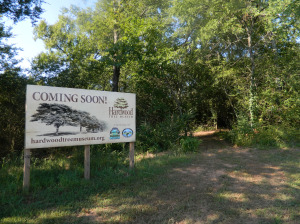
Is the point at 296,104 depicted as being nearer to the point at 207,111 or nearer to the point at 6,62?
the point at 207,111

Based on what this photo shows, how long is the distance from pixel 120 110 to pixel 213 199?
3171 millimetres

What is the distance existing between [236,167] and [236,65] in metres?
7.46

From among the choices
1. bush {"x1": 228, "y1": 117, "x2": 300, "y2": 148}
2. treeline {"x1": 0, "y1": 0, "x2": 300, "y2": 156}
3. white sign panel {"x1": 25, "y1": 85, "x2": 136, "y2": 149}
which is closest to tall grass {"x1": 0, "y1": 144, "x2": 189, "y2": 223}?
white sign panel {"x1": 25, "y1": 85, "x2": 136, "y2": 149}

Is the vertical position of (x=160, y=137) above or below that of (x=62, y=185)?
above

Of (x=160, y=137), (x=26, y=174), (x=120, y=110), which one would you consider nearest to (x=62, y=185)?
(x=26, y=174)

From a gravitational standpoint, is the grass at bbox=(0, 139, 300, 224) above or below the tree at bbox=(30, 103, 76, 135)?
below

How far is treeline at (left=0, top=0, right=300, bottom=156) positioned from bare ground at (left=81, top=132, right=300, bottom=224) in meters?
3.47

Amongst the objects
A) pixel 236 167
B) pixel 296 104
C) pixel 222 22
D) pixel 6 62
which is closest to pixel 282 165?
pixel 236 167

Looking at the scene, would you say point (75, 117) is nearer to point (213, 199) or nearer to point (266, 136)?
point (213, 199)

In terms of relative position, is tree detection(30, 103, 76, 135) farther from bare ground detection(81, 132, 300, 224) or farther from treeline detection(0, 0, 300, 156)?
treeline detection(0, 0, 300, 156)

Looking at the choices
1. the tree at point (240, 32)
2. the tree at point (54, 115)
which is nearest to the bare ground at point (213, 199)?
the tree at point (54, 115)

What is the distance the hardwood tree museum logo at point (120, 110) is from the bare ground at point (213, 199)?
197cm

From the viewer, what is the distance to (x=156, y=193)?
12.7ft

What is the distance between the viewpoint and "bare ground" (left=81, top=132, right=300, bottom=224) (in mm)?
3023
